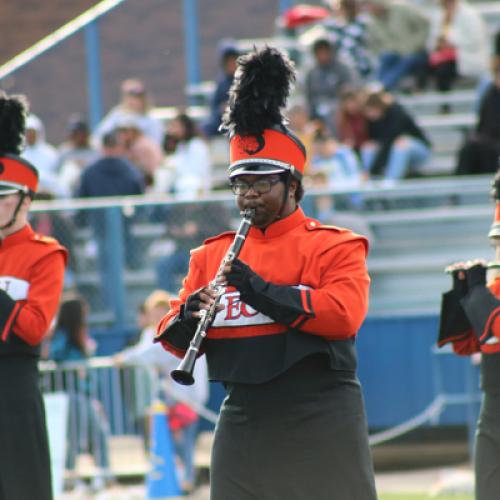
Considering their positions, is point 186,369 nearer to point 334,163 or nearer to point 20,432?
point 20,432

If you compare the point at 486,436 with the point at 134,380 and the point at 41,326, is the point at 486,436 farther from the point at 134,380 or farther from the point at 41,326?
the point at 134,380

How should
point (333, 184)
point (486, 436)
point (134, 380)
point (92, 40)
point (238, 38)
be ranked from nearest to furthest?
point (486, 436) < point (134, 380) < point (333, 184) < point (92, 40) < point (238, 38)

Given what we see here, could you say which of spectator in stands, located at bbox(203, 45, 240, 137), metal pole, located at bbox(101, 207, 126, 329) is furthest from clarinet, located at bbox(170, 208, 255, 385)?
spectator in stands, located at bbox(203, 45, 240, 137)

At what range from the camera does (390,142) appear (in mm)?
12719

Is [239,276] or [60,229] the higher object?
[239,276]

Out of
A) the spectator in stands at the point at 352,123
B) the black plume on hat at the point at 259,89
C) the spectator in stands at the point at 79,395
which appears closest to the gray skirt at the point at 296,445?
the black plume on hat at the point at 259,89

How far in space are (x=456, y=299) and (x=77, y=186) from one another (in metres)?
6.95

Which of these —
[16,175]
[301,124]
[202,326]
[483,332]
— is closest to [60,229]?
[301,124]

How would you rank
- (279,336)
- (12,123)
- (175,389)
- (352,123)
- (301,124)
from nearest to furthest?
(279,336) → (12,123) → (175,389) → (301,124) → (352,123)

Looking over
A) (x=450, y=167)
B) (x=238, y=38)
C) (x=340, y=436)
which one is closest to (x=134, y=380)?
(x=450, y=167)

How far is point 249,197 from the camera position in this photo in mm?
5141

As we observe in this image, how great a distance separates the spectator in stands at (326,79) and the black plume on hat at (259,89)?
8313 mm

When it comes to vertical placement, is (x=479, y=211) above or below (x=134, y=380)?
above

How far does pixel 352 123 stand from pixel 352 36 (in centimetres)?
140
